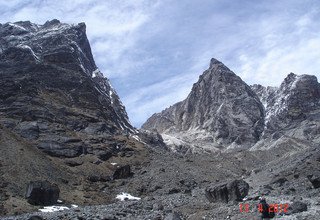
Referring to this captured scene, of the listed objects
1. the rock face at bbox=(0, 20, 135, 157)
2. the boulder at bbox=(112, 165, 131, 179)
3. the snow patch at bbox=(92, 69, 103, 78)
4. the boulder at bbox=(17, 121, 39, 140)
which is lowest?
the boulder at bbox=(112, 165, 131, 179)

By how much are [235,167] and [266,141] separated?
227 feet

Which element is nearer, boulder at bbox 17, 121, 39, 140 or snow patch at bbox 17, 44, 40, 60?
boulder at bbox 17, 121, 39, 140

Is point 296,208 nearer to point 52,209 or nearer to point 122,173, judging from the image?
point 52,209

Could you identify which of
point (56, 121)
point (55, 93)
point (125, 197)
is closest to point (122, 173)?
point (125, 197)

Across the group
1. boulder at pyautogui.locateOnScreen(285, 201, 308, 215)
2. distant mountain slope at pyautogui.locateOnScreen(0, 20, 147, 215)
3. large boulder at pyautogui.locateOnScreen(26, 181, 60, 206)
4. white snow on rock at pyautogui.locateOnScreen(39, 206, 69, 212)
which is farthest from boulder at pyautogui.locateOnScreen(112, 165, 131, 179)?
boulder at pyautogui.locateOnScreen(285, 201, 308, 215)

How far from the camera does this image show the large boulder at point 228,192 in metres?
52.3

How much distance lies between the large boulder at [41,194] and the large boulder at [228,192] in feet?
66.1

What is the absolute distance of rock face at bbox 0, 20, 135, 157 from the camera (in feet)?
324

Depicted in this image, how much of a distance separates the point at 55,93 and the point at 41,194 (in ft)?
241

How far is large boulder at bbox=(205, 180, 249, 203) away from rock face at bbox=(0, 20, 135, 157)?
44053 mm

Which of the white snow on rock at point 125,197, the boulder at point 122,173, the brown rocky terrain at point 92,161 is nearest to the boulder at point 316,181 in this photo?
the brown rocky terrain at point 92,161

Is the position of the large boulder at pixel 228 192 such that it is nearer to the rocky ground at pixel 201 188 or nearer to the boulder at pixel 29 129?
the rocky ground at pixel 201 188
